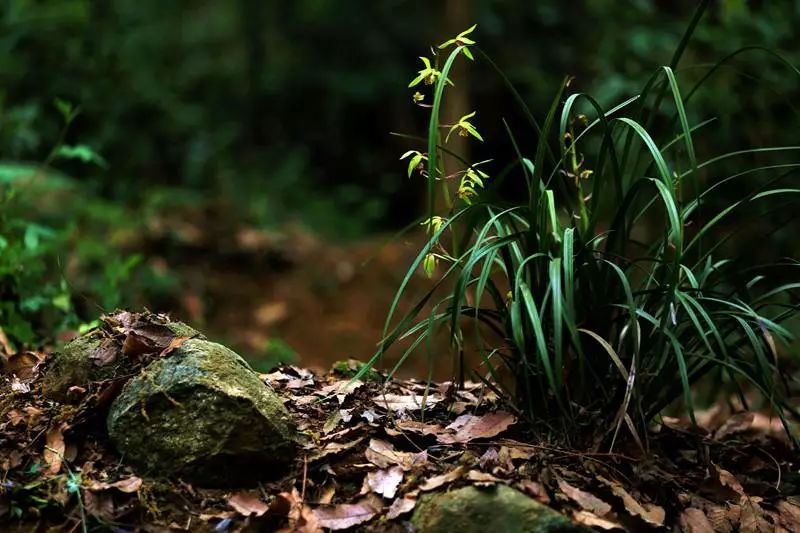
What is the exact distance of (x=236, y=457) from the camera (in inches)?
77.1

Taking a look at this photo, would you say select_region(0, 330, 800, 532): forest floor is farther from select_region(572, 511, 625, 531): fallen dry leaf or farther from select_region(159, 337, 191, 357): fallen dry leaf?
select_region(159, 337, 191, 357): fallen dry leaf

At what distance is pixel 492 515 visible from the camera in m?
1.80

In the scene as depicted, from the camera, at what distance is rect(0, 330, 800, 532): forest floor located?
1.87 m

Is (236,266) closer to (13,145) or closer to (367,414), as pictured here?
(13,145)

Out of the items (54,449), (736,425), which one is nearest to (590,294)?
(736,425)

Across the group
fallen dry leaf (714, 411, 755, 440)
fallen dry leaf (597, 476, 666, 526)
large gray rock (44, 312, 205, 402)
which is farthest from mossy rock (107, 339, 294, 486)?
fallen dry leaf (714, 411, 755, 440)

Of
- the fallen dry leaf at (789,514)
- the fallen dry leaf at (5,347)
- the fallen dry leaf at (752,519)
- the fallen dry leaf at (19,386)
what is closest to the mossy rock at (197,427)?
the fallen dry leaf at (19,386)

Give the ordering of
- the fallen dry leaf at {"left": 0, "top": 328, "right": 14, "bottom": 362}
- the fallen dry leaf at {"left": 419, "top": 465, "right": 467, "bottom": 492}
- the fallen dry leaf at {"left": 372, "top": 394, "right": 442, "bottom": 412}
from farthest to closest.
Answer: the fallen dry leaf at {"left": 0, "top": 328, "right": 14, "bottom": 362}, the fallen dry leaf at {"left": 372, "top": 394, "right": 442, "bottom": 412}, the fallen dry leaf at {"left": 419, "top": 465, "right": 467, "bottom": 492}

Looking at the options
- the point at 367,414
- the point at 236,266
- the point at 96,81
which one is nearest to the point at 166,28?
the point at 96,81

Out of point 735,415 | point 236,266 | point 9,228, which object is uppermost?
point 9,228

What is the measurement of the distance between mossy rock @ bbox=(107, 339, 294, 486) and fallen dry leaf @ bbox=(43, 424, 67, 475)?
0.43ft

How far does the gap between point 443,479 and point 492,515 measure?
0.16 metres

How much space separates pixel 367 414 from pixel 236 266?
509 cm

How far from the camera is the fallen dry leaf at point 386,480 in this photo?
1957 mm
